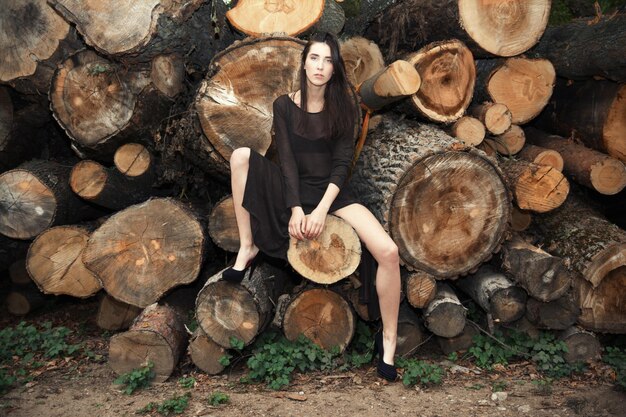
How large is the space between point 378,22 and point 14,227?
3450 mm

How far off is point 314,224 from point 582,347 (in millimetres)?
2048

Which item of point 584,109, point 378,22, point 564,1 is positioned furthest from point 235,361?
point 564,1

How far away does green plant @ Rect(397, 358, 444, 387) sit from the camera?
3492 mm

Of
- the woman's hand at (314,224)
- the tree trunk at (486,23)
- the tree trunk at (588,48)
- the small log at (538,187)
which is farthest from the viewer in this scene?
the tree trunk at (486,23)

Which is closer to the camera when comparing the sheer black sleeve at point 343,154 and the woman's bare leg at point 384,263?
the woman's bare leg at point 384,263

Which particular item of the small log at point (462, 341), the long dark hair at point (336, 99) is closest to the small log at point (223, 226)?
the long dark hair at point (336, 99)

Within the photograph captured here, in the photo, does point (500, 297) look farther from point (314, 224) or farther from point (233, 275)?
point (233, 275)

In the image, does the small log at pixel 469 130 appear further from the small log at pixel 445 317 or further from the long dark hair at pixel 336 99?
the small log at pixel 445 317

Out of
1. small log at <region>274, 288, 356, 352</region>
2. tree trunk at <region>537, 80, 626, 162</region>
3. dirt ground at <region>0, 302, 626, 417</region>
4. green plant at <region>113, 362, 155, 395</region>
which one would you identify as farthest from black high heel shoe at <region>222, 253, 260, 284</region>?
tree trunk at <region>537, 80, 626, 162</region>

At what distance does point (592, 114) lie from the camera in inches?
174

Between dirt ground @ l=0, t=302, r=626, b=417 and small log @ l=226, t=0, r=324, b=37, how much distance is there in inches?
94.3

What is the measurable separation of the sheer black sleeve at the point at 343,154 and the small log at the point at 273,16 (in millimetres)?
927

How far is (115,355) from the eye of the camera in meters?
3.72

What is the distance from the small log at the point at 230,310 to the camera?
3.64 m
